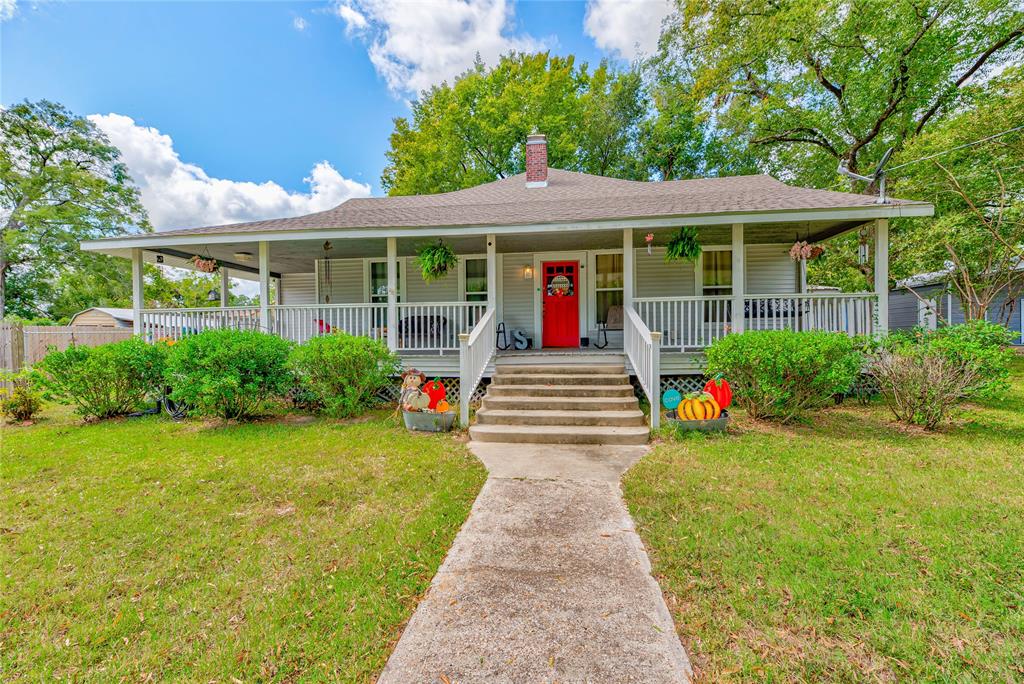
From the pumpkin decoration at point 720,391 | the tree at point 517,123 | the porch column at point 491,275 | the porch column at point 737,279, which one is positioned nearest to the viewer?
the pumpkin decoration at point 720,391

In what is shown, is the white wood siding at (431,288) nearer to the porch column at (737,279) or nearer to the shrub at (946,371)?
the porch column at (737,279)

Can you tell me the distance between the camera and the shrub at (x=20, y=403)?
6465 mm

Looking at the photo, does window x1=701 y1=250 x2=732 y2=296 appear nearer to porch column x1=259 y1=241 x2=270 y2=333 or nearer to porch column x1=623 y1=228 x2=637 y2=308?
porch column x1=623 y1=228 x2=637 y2=308

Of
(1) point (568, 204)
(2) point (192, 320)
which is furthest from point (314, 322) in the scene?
(1) point (568, 204)

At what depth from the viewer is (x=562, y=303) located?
971cm

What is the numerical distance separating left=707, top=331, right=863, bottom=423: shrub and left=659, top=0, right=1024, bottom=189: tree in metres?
13.5

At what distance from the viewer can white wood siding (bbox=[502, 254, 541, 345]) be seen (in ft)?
32.4

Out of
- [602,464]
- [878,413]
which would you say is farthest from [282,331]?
[878,413]

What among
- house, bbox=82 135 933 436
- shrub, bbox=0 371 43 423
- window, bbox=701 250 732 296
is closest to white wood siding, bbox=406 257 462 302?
house, bbox=82 135 933 436

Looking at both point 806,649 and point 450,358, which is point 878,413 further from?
point 450,358

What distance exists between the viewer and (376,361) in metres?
6.52

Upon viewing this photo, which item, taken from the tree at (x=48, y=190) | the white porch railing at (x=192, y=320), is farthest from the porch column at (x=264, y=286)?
the tree at (x=48, y=190)

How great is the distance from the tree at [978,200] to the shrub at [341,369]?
42.5ft

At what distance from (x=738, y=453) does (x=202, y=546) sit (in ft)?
16.7
